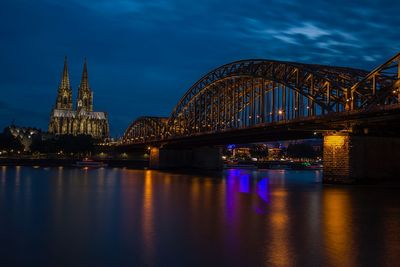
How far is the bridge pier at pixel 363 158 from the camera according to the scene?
5838 centimetres

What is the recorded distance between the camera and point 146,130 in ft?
577

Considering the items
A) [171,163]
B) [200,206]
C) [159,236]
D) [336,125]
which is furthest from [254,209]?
[171,163]

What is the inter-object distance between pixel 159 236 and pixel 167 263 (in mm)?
5073

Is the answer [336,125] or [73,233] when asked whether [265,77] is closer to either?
[336,125]

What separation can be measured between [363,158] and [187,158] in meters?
79.1

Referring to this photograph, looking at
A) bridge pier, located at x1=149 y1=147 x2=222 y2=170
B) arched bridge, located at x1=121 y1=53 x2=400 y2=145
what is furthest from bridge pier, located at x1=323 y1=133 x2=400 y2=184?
bridge pier, located at x1=149 y1=147 x2=222 y2=170

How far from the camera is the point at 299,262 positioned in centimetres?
1712

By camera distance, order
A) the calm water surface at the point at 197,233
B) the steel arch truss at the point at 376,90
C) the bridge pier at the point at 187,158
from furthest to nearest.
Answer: the bridge pier at the point at 187,158, the steel arch truss at the point at 376,90, the calm water surface at the point at 197,233

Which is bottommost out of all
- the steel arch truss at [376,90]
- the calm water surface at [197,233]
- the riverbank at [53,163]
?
the calm water surface at [197,233]

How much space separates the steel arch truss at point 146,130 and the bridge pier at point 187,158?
7.77 m

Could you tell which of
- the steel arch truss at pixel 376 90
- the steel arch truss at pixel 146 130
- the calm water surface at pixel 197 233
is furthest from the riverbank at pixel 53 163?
the calm water surface at pixel 197 233

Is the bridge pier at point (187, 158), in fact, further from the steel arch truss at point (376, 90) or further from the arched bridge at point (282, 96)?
the steel arch truss at point (376, 90)

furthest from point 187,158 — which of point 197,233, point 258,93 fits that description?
point 197,233

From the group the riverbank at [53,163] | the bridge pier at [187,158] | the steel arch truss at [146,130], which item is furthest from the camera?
the steel arch truss at [146,130]
